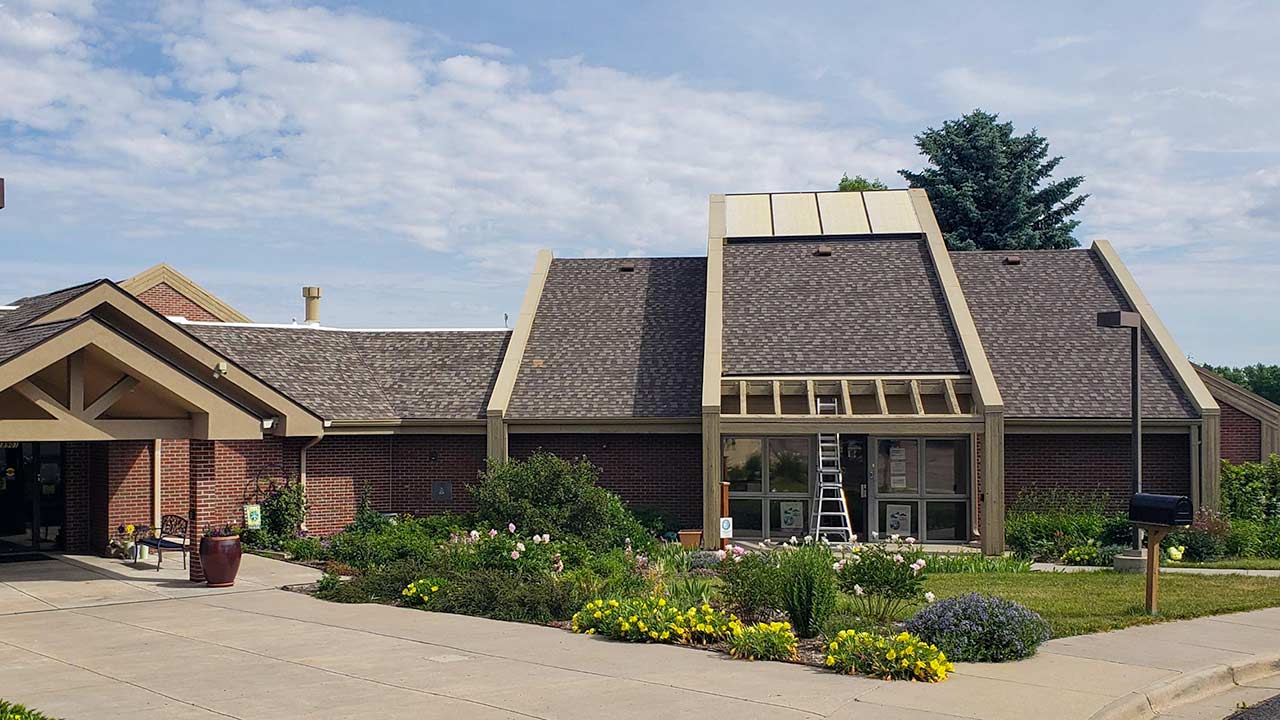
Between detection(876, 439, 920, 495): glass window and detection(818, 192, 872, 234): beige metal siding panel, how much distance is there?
6697 millimetres

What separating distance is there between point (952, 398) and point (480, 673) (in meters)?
13.3

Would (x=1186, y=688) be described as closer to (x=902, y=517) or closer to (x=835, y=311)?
(x=902, y=517)

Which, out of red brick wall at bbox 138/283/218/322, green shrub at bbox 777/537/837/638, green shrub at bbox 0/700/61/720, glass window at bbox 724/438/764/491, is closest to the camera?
green shrub at bbox 0/700/61/720

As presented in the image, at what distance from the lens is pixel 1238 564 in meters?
19.7

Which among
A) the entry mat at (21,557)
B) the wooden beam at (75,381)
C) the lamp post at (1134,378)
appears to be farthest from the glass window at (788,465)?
the entry mat at (21,557)

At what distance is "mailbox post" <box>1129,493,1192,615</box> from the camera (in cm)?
1320

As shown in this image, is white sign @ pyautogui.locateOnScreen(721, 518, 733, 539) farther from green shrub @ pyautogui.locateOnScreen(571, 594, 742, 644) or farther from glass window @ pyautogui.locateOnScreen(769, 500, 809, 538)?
green shrub @ pyautogui.locateOnScreen(571, 594, 742, 644)

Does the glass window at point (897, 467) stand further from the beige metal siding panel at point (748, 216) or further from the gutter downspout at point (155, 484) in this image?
the gutter downspout at point (155, 484)

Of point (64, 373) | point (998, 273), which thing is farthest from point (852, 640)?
point (998, 273)

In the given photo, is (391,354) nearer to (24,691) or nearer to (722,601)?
(722,601)

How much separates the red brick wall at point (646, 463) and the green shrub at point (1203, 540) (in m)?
8.86

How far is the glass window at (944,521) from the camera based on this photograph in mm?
23016

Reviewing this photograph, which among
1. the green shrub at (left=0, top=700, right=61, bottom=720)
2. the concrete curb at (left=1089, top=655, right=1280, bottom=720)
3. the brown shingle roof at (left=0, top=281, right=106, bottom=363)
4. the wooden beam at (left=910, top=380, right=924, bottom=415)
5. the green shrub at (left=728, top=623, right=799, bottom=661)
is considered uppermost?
the brown shingle roof at (left=0, top=281, right=106, bottom=363)

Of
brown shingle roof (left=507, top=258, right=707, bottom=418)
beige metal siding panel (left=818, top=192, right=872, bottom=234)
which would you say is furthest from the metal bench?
beige metal siding panel (left=818, top=192, right=872, bottom=234)
